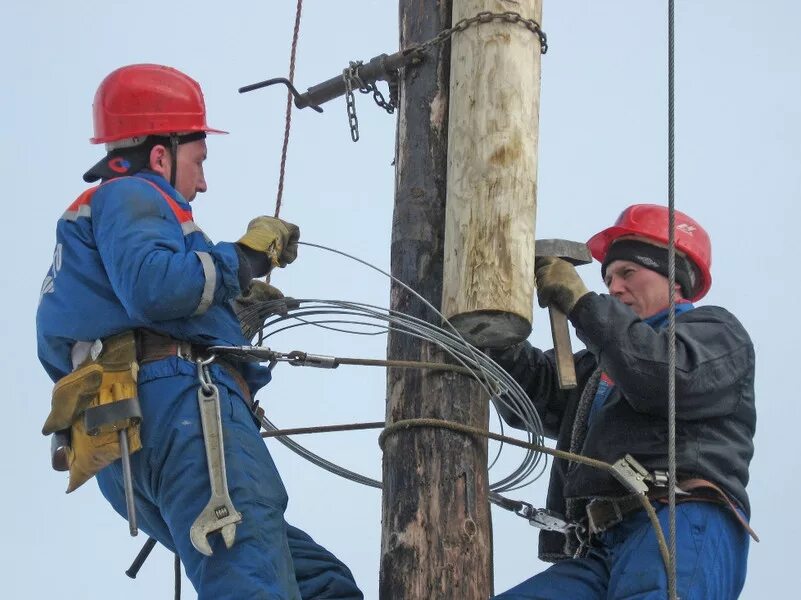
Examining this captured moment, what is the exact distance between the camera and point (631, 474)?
17.3 feet

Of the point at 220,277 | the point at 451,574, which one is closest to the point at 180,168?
the point at 220,277

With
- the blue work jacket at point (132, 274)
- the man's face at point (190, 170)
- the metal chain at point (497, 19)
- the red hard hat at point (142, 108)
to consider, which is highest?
the metal chain at point (497, 19)

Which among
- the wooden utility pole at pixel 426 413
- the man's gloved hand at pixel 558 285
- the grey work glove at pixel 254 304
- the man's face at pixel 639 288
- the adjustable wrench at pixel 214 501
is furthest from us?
the man's face at pixel 639 288

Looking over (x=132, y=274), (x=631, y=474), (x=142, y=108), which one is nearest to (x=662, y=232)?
(x=631, y=474)

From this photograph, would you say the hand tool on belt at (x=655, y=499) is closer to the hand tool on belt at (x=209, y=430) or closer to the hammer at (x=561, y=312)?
the hammer at (x=561, y=312)

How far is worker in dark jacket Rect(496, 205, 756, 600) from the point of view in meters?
5.19

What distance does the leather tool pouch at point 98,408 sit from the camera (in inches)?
181

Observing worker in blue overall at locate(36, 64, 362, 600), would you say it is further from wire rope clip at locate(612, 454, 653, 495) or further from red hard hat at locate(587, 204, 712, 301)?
red hard hat at locate(587, 204, 712, 301)

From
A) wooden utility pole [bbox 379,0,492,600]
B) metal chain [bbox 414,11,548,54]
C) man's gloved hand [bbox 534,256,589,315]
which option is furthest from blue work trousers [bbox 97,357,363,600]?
metal chain [bbox 414,11,548,54]

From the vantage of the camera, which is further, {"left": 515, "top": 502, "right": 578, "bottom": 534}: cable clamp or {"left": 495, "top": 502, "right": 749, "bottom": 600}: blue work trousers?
{"left": 515, "top": 502, "right": 578, "bottom": 534}: cable clamp

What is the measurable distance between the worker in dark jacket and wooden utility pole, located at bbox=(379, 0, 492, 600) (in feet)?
1.42

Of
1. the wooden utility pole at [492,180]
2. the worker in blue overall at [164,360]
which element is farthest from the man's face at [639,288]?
the worker in blue overall at [164,360]

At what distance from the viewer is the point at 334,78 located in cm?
589

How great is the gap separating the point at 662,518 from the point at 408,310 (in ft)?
3.54
